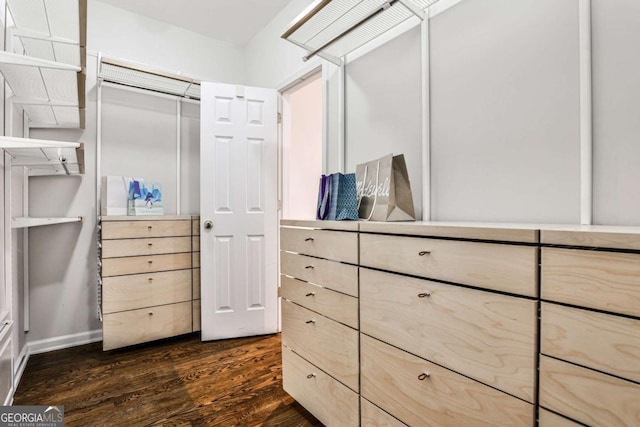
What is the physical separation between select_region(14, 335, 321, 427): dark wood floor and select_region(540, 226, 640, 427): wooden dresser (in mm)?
1183

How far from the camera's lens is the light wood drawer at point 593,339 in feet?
2.16

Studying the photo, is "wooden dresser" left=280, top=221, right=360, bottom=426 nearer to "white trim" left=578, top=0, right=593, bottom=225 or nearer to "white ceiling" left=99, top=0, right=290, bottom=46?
"white trim" left=578, top=0, right=593, bottom=225

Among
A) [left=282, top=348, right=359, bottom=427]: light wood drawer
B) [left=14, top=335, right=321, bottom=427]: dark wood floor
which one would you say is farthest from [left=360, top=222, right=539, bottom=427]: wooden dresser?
[left=14, top=335, right=321, bottom=427]: dark wood floor

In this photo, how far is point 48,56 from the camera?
161 centimetres

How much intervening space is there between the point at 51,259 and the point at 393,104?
2.66 m

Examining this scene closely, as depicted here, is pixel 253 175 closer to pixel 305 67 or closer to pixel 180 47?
pixel 305 67

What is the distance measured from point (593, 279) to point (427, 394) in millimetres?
593

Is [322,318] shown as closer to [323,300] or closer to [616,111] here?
[323,300]

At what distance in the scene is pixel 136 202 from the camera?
8.37 ft

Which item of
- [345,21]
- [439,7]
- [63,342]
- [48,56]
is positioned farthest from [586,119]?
[63,342]

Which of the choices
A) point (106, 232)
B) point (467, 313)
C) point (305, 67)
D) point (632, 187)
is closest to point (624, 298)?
point (467, 313)

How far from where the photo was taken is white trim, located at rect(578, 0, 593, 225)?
1.08m

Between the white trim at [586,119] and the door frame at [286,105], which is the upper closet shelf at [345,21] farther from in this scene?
the white trim at [586,119]

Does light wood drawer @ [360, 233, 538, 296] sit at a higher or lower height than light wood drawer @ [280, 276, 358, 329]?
higher
